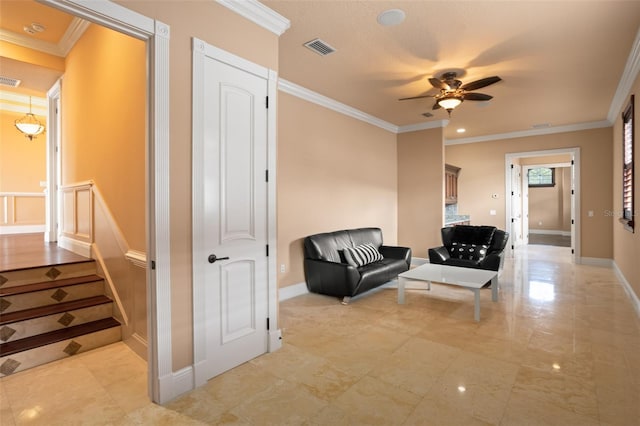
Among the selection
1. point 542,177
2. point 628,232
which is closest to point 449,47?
point 628,232

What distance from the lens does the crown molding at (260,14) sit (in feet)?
8.89

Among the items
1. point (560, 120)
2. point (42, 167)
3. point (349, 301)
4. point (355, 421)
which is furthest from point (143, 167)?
point (560, 120)

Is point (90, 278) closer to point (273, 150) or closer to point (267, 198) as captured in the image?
point (267, 198)

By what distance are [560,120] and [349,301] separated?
590cm

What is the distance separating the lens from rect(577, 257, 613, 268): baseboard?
6.83 metres

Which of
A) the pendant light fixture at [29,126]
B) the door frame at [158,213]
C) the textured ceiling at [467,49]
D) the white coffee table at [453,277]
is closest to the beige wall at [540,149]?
the textured ceiling at [467,49]

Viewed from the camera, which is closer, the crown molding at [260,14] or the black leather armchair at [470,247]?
the crown molding at [260,14]

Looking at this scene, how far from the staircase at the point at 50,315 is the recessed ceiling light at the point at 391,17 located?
3807 millimetres

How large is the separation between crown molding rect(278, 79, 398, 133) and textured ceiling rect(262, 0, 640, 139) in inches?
4.8

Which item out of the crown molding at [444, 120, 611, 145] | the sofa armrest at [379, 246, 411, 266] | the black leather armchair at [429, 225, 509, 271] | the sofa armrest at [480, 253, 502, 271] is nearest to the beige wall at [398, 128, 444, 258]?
the black leather armchair at [429, 225, 509, 271]

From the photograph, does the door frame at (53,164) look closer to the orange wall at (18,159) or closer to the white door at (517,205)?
the orange wall at (18,159)

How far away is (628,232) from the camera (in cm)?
482

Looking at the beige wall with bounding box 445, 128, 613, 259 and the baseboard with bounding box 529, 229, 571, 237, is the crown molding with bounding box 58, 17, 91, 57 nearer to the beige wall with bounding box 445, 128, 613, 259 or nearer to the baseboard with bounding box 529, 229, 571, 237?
the beige wall with bounding box 445, 128, 613, 259

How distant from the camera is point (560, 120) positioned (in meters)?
6.80
